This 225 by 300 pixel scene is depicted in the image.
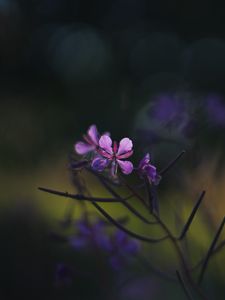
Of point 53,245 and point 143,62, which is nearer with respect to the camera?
point 53,245

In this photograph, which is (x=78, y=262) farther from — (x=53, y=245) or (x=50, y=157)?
(x=50, y=157)

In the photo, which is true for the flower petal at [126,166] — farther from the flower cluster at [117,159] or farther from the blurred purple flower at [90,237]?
the blurred purple flower at [90,237]

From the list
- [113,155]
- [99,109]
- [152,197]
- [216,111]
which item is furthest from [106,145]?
[99,109]

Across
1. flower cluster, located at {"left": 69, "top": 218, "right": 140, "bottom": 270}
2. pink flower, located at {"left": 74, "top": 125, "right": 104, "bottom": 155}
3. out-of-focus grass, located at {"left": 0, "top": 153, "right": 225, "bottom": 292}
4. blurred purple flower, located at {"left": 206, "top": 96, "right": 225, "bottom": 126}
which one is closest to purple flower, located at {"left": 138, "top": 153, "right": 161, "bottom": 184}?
pink flower, located at {"left": 74, "top": 125, "right": 104, "bottom": 155}

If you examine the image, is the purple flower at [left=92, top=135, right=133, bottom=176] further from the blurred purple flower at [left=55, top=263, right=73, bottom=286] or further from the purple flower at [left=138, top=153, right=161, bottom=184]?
the blurred purple flower at [left=55, top=263, right=73, bottom=286]

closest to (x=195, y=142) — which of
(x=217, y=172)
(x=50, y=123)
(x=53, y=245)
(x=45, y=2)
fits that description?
(x=217, y=172)

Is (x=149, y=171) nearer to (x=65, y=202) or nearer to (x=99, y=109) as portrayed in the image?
(x=65, y=202)
